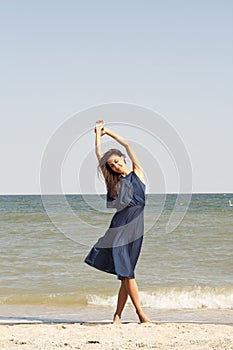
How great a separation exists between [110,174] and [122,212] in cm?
39

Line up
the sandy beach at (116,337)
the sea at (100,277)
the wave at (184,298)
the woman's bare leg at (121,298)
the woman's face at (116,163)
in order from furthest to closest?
1. the wave at (184,298)
2. the sea at (100,277)
3. the woman's bare leg at (121,298)
4. the woman's face at (116,163)
5. the sandy beach at (116,337)

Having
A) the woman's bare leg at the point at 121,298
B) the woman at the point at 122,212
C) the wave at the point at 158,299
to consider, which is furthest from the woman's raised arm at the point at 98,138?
the wave at the point at 158,299

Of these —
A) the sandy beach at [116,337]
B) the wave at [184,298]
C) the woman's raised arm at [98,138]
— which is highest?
the woman's raised arm at [98,138]

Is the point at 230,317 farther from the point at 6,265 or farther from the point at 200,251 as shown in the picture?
the point at 200,251

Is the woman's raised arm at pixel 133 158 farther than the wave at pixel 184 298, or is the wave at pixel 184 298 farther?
the wave at pixel 184 298

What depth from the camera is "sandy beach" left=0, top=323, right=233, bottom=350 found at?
5.80 metres

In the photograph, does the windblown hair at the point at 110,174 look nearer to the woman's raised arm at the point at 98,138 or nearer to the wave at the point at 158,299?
the woman's raised arm at the point at 98,138

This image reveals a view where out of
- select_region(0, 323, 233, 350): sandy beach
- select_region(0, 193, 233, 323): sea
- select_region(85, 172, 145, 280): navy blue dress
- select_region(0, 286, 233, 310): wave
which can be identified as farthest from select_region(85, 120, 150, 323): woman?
select_region(0, 286, 233, 310): wave

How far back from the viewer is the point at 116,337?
616cm

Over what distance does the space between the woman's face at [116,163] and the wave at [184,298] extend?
10.5 ft

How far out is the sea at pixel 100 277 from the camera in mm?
7855

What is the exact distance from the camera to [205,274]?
39.7 ft

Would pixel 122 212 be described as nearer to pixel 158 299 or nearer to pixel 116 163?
pixel 116 163

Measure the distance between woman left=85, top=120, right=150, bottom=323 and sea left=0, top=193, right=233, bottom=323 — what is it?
7.6 inches
